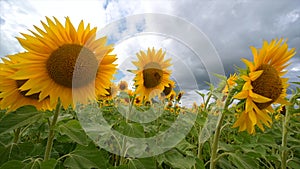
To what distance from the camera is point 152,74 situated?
2.62 metres

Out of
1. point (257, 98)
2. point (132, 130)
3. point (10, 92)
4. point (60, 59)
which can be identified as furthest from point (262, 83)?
point (10, 92)

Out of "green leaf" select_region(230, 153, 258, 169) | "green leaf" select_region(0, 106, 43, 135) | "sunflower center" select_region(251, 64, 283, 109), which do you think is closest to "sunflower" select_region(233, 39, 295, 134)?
"sunflower center" select_region(251, 64, 283, 109)

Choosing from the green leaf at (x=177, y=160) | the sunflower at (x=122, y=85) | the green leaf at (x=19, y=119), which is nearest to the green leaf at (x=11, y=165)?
the green leaf at (x=19, y=119)

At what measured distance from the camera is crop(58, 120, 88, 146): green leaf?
3.94 ft

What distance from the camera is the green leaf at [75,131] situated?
3.94 ft

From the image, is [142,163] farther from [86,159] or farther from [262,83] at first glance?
[262,83]

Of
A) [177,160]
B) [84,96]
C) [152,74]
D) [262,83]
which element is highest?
[152,74]

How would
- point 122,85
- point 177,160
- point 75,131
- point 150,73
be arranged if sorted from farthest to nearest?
point 122,85, point 150,73, point 177,160, point 75,131

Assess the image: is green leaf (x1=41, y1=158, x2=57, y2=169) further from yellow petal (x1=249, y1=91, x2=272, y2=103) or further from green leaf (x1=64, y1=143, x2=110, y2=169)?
yellow petal (x1=249, y1=91, x2=272, y2=103)

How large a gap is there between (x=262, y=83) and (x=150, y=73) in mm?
1265

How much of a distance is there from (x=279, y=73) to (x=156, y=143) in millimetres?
1171

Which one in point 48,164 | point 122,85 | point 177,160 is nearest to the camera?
point 48,164

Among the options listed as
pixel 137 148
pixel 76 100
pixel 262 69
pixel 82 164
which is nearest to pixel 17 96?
pixel 76 100

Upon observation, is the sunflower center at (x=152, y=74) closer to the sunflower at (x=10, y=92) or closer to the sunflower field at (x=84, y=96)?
A: the sunflower field at (x=84, y=96)
